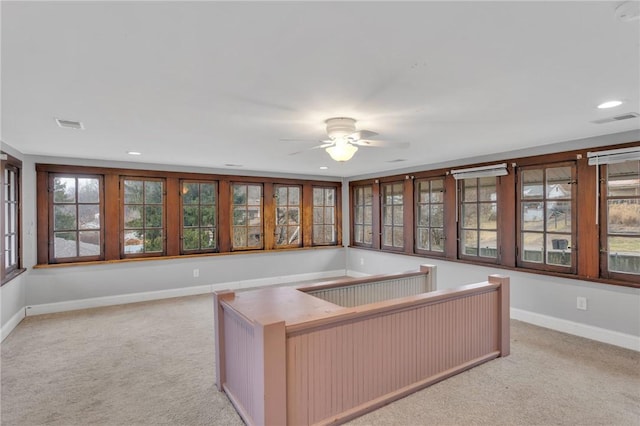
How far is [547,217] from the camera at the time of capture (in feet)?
13.6

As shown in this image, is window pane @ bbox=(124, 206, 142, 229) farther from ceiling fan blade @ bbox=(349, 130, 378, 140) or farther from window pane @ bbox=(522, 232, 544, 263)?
window pane @ bbox=(522, 232, 544, 263)

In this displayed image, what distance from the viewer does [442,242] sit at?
5406mm

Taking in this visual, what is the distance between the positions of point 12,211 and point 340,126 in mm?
4248

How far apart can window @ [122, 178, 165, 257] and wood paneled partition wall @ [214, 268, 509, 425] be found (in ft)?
11.1

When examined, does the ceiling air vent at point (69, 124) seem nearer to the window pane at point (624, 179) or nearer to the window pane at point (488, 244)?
the window pane at point (488, 244)

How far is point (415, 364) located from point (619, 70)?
225 cm

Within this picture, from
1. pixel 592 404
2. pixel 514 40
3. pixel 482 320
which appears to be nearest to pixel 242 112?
pixel 514 40

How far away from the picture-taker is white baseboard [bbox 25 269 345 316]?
15.4ft

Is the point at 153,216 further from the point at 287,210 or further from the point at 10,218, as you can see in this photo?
the point at 287,210

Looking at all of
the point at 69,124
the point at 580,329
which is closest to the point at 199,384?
the point at 69,124

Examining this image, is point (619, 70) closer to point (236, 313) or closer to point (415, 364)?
point (415, 364)

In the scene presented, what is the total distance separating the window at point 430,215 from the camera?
17.9 feet

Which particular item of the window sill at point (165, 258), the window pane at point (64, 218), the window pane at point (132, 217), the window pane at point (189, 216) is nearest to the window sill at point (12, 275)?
the window sill at point (165, 258)

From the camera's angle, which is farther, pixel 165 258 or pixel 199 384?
pixel 165 258
